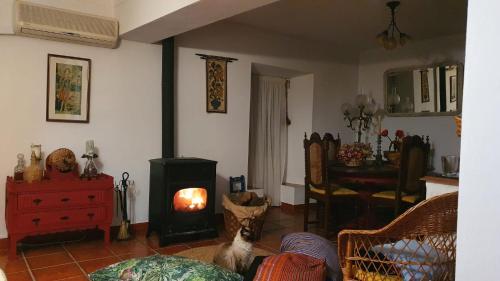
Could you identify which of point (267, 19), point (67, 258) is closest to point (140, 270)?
point (67, 258)

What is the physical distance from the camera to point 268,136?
5379mm

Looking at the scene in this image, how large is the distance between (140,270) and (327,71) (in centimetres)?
423

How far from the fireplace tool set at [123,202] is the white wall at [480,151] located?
3.20 m

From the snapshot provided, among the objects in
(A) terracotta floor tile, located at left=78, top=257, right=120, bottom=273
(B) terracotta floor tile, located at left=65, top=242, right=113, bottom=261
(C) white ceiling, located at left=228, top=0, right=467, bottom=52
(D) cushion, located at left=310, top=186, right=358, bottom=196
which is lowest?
(A) terracotta floor tile, located at left=78, top=257, right=120, bottom=273

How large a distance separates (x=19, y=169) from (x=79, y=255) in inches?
34.5

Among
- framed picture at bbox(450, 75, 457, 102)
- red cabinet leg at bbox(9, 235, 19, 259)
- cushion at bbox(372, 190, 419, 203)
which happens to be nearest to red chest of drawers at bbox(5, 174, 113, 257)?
red cabinet leg at bbox(9, 235, 19, 259)

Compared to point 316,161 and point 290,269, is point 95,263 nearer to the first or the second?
point 290,269

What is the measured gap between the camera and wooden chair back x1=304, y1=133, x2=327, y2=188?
3889 millimetres

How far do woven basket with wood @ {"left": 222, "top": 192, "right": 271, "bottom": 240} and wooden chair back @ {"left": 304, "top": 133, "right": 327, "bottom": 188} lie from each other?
0.55 metres

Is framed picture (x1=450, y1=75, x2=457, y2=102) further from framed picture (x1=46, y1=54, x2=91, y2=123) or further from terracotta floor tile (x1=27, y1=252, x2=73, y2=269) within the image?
terracotta floor tile (x1=27, y1=252, x2=73, y2=269)

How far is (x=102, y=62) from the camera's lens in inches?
144

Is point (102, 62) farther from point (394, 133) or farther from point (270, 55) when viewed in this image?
point (394, 133)

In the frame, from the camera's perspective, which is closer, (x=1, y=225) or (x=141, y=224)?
(x=1, y=225)

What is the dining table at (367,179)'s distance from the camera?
12.7 ft
